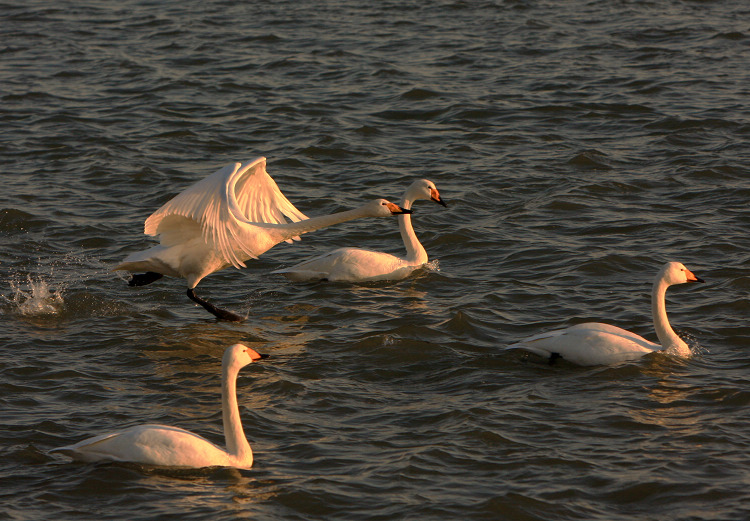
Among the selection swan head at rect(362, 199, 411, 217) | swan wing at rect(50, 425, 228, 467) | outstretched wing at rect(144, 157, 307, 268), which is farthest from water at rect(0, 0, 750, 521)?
swan head at rect(362, 199, 411, 217)

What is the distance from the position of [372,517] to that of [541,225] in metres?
6.03

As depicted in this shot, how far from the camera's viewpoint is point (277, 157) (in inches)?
542

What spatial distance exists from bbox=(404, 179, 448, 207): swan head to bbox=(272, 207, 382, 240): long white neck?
2.01 meters

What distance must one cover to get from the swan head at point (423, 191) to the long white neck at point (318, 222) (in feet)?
6.59

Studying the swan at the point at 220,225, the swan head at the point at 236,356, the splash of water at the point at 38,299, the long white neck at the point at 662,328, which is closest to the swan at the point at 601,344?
the long white neck at the point at 662,328

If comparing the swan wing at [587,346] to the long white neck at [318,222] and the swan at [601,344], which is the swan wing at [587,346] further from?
the long white neck at [318,222]

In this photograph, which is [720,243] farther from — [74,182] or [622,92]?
[74,182]

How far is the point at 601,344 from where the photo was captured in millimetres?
7859

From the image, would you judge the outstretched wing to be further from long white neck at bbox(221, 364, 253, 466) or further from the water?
long white neck at bbox(221, 364, 253, 466)

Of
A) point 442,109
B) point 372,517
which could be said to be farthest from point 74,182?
point 372,517

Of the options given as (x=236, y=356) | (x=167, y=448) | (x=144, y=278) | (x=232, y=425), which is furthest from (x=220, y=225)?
(x=167, y=448)

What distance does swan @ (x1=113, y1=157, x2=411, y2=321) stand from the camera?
8750 millimetres

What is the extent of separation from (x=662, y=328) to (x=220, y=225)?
3489 millimetres

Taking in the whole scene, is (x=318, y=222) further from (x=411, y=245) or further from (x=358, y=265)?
(x=411, y=245)
